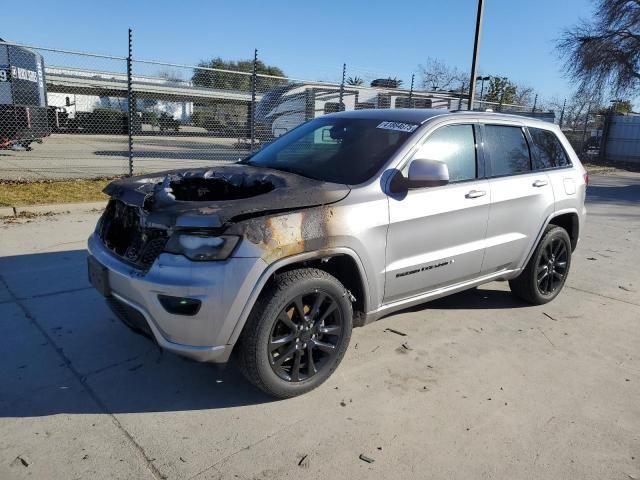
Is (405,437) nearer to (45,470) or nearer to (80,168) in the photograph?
(45,470)

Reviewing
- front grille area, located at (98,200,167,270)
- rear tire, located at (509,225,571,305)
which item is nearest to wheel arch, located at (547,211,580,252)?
rear tire, located at (509,225,571,305)

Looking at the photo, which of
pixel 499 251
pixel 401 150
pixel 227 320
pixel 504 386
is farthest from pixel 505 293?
pixel 227 320

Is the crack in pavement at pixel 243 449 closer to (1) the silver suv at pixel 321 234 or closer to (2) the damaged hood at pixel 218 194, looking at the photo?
(1) the silver suv at pixel 321 234

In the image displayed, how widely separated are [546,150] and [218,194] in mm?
3121

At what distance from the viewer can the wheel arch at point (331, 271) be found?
Answer: 112 inches

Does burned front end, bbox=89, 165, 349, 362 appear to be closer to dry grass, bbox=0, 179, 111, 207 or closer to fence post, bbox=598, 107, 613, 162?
dry grass, bbox=0, 179, 111, 207

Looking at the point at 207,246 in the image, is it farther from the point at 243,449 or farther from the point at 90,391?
the point at 90,391

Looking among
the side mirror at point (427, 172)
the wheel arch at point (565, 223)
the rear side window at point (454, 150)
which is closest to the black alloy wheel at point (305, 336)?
the side mirror at point (427, 172)

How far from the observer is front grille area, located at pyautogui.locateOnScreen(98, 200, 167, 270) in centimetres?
295

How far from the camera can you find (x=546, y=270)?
16.1 feet

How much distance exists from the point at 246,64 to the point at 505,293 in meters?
57.2

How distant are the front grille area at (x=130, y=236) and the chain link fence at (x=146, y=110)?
6840 mm

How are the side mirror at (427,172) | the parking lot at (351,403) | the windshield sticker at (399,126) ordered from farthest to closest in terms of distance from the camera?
the windshield sticker at (399,126) → the side mirror at (427,172) → the parking lot at (351,403)

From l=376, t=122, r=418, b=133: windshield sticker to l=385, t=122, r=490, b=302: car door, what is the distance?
0.47 feet
